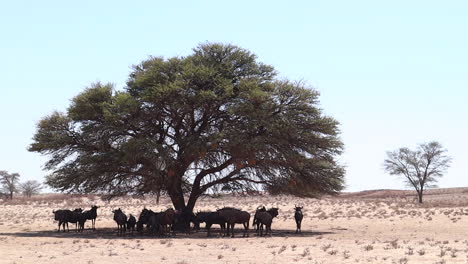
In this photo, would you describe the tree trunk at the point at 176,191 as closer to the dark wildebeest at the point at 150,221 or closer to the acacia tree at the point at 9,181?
the dark wildebeest at the point at 150,221

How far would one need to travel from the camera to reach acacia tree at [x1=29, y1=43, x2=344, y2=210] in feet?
106

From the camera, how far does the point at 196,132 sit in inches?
1344

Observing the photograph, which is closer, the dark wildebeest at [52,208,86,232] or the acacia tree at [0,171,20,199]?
the dark wildebeest at [52,208,86,232]

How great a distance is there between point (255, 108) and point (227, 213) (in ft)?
19.2

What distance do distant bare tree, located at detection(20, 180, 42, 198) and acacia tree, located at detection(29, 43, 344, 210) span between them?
356 ft

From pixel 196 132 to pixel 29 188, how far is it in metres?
115

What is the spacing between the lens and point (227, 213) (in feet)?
104

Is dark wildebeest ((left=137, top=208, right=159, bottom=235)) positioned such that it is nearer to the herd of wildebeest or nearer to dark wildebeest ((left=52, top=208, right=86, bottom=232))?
the herd of wildebeest

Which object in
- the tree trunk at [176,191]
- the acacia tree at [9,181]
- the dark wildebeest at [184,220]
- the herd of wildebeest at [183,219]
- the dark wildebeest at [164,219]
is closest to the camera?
the herd of wildebeest at [183,219]

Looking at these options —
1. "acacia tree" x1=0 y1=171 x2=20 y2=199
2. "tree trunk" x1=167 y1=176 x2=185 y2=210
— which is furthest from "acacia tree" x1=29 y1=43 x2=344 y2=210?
"acacia tree" x1=0 y1=171 x2=20 y2=199

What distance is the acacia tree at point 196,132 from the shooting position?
106ft

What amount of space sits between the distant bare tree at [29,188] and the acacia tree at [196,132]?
356 feet

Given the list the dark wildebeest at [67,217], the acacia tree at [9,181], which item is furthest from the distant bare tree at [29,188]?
the dark wildebeest at [67,217]

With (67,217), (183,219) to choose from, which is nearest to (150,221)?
(183,219)
